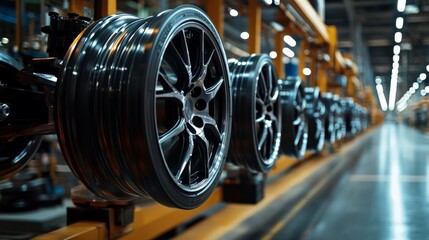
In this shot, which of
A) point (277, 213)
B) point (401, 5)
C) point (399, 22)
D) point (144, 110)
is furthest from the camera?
point (399, 22)

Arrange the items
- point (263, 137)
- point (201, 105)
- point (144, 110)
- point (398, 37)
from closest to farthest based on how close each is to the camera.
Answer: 1. point (144, 110)
2. point (201, 105)
3. point (263, 137)
4. point (398, 37)

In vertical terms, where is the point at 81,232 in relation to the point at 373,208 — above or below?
above

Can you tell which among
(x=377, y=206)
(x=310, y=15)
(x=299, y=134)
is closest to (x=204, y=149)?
(x=299, y=134)

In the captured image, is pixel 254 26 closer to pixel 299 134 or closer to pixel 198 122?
pixel 299 134

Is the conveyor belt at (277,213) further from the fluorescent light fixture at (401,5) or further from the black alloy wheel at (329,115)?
the fluorescent light fixture at (401,5)

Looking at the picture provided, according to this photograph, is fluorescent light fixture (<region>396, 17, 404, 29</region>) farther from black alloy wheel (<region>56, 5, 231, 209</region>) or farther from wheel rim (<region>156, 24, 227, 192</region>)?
black alloy wheel (<region>56, 5, 231, 209</region>)

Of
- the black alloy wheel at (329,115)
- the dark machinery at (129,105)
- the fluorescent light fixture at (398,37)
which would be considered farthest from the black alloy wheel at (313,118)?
the fluorescent light fixture at (398,37)

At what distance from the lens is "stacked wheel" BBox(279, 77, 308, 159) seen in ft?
12.3

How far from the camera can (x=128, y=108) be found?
5.28ft

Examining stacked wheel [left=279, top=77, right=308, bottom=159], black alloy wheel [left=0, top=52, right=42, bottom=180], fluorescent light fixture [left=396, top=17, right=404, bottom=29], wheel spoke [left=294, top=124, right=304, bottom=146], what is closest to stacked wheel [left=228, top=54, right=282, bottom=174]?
stacked wheel [left=279, top=77, right=308, bottom=159]

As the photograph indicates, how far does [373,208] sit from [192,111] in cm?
337

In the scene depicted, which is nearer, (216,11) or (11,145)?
(11,145)

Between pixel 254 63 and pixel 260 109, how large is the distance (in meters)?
0.39

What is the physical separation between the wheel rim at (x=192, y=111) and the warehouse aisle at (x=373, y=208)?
1769 millimetres
